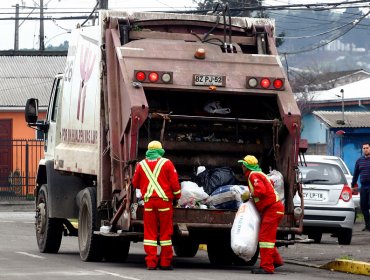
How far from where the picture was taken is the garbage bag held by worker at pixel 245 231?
1478cm

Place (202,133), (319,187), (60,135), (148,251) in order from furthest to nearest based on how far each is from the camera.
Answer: (319,187) < (60,135) < (202,133) < (148,251)

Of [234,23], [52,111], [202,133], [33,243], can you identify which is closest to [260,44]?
[234,23]

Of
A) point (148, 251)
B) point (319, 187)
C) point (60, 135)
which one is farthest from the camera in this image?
point (319, 187)

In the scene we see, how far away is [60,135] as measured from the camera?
59.2 feet

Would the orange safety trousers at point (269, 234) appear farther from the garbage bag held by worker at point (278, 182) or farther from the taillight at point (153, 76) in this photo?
the taillight at point (153, 76)

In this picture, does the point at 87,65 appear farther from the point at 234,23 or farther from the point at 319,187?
the point at 319,187

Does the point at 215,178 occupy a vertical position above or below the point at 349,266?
above

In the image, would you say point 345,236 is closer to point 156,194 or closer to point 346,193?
point 346,193

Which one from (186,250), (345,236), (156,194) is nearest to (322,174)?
(345,236)

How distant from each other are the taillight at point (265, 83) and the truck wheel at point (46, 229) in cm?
417

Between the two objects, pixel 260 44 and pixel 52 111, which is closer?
pixel 260 44

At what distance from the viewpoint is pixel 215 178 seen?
15.5 metres

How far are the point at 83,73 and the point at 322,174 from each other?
19.6ft

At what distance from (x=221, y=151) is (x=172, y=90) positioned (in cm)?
125
